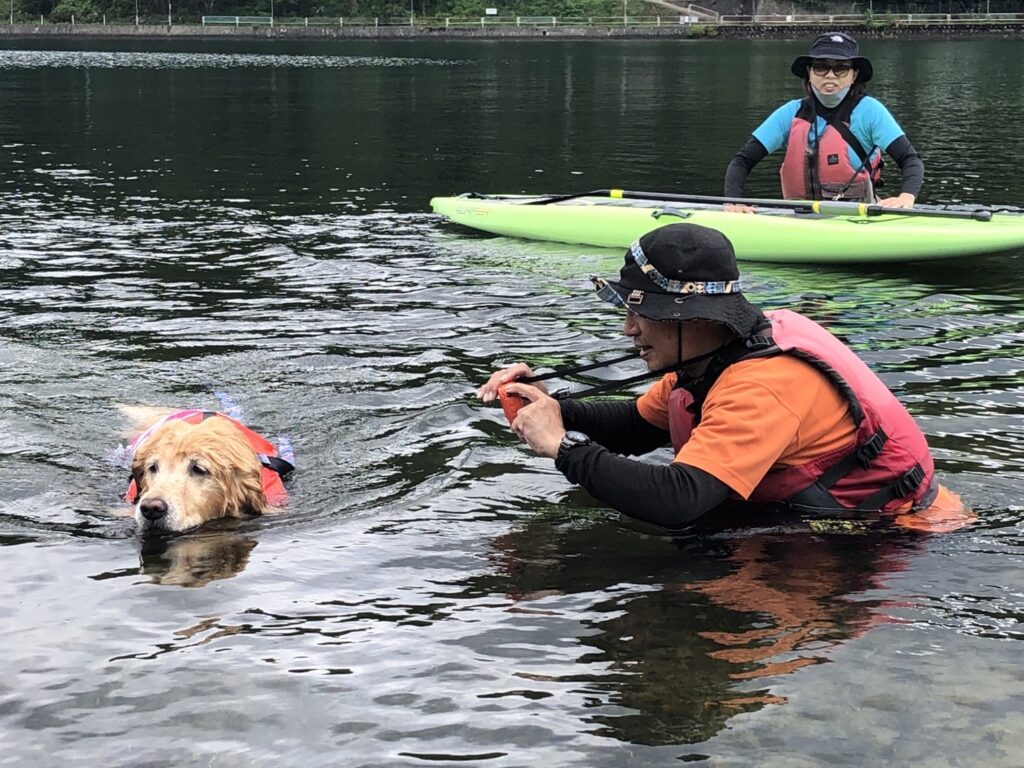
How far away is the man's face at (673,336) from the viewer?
202 inches

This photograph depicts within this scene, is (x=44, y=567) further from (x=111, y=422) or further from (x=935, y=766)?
(x=935, y=766)

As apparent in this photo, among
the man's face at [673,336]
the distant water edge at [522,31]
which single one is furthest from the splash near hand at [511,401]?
the distant water edge at [522,31]

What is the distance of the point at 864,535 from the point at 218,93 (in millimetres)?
44952

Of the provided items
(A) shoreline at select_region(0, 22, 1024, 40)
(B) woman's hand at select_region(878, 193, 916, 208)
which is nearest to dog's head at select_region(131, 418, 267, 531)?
(B) woman's hand at select_region(878, 193, 916, 208)

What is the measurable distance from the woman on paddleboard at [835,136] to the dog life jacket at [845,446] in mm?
7791

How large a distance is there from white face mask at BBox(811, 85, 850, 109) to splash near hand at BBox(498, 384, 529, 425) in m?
8.38

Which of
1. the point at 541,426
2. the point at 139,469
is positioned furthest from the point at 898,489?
the point at 139,469

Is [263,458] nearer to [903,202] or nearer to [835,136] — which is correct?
[835,136]

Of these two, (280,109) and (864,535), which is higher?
(280,109)

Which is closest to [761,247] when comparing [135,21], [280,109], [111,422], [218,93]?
[111,422]

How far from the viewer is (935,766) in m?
4.02

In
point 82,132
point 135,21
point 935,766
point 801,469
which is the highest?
point 135,21

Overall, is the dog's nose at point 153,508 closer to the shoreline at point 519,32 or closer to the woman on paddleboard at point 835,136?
the woman on paddleboard at point 835,136

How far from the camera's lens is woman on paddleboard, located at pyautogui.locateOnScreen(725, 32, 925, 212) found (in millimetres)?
12570
